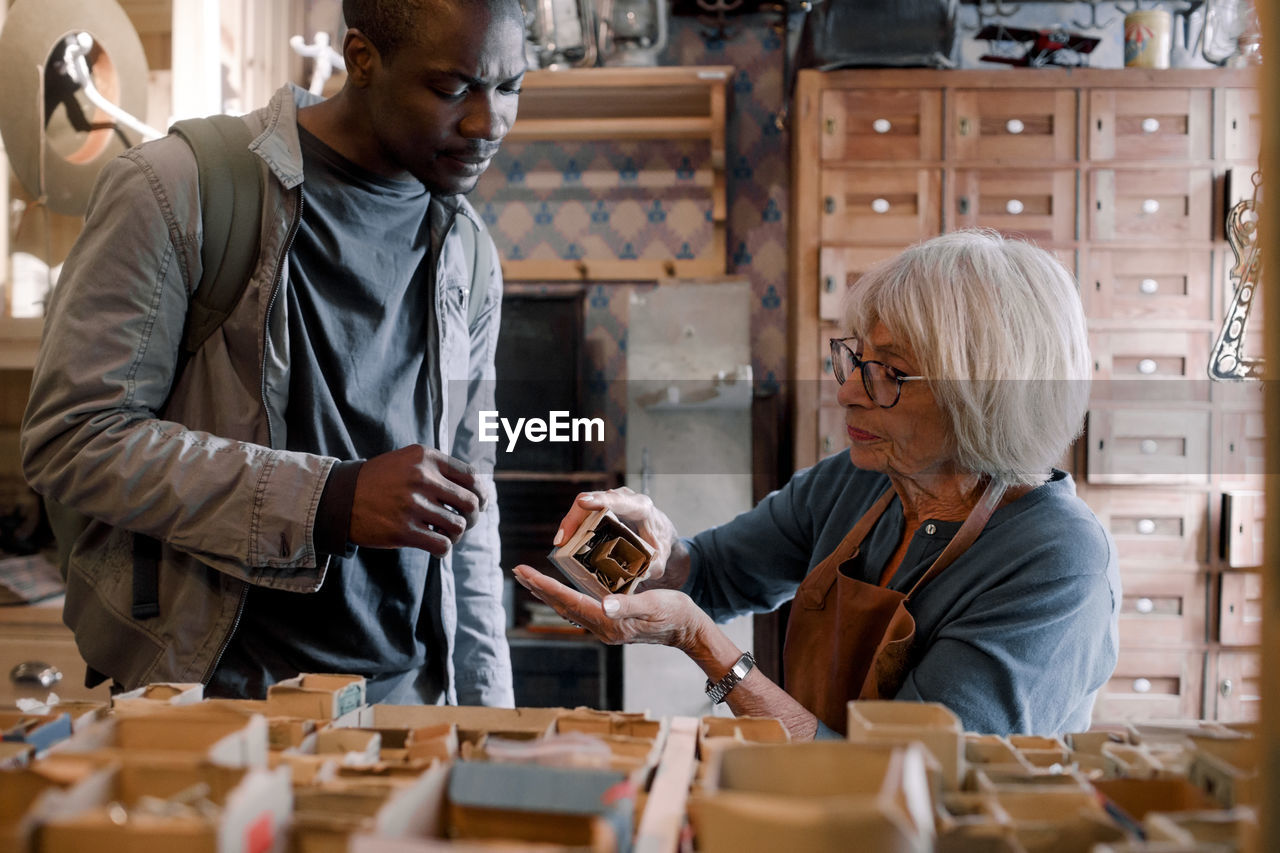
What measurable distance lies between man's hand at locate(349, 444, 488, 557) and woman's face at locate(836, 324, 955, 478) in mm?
624

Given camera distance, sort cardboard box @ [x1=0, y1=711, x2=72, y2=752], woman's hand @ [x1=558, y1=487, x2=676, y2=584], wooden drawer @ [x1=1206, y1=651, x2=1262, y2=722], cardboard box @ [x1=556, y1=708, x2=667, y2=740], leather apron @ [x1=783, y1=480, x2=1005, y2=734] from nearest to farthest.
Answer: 1. cardboard box @ [x1=0, y1=711, x2=72, y2=752]
2. cardboard box @ [x1=556, y1=708, x2=667, y2=740]
3. leather apron @ [x1=783, y1=480, x2=1005, y2=734]
4. woman's hand @ [x1=558, y1=487, x2=676, y2=584]
5. wooden drawer @ [x1=1206, y1=651, x2=1262, y2=722]

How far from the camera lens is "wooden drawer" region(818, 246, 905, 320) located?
325cm

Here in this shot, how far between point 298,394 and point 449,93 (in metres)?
0.48

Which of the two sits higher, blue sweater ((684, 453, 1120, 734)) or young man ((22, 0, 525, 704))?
young man ((22, 0, 525, 704))

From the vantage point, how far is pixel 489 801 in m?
0.67

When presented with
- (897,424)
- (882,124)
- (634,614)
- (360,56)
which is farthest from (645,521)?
(882,124)

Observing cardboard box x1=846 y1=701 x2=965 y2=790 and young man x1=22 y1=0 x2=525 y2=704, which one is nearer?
cardboard box x1=846 y1=701 x2=965 y2=790

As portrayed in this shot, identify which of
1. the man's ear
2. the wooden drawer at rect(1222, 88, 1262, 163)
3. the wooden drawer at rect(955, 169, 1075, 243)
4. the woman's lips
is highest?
the wooden drawer at rect(1222, 88, 1262, 163)

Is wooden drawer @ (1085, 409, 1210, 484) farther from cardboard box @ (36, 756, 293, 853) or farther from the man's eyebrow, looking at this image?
cardboard box @ (36, 756, 293, 853)

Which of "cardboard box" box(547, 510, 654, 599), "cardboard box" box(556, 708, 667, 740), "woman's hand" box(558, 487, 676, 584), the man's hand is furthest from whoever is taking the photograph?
"woman's hand" box(558, 487, 676, 584)

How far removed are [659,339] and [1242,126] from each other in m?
2.06

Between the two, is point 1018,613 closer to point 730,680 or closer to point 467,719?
point 730,680

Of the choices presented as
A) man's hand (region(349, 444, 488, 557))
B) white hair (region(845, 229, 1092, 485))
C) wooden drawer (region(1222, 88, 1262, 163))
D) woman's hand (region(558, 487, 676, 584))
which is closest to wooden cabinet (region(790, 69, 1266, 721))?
wooden drawer (region(1222, 88, 1262, 163))

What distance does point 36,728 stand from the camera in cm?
82
